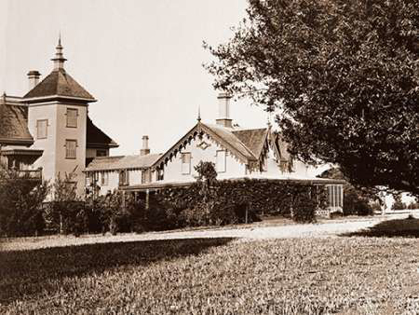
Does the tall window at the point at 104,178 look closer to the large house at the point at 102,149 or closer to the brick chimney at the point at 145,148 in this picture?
the large house at the point at 102,149

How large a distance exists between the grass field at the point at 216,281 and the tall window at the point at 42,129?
39.3m

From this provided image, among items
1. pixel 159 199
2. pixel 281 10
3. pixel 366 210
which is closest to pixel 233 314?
pixel 281 10

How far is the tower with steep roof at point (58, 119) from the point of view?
176 feet

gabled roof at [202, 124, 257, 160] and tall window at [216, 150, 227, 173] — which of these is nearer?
gabled roof at [202, 124, 257, 160]

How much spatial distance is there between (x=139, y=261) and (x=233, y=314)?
19.2 ft

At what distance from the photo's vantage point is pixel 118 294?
29.6ft

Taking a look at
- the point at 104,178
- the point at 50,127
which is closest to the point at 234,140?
the point at 104,178

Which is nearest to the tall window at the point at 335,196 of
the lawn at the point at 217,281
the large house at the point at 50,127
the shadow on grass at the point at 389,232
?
the large house at the point at 50,127

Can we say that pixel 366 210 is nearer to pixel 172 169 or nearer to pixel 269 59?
pixel 172 169

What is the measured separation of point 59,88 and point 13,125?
4.89 metres

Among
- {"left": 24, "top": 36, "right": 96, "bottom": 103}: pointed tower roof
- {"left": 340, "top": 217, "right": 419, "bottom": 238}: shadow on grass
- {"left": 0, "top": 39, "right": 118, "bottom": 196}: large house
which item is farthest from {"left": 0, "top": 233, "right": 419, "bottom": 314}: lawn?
{"left": 24, "top": 36, "right": 96, "bottom": 103}: pointed tower roof

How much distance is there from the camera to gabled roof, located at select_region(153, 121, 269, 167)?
45469 millimetres

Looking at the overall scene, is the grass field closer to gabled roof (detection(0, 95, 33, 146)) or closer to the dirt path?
the dirt path

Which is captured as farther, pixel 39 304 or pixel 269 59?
pixel 269 59
